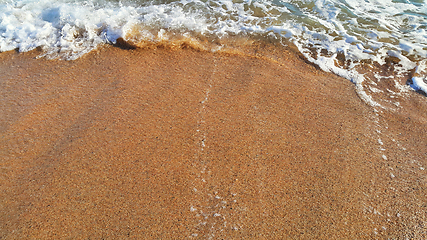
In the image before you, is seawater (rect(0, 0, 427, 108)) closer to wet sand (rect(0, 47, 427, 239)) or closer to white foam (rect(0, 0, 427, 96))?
white foam (rect(0, 0, 427, 96))

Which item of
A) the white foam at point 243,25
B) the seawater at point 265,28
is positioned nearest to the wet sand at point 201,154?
the seawater at point 265,28

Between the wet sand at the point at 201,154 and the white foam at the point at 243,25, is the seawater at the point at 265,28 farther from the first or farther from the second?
the wet sand at the point at 201,154

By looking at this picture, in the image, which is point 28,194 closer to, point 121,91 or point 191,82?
point 121,91

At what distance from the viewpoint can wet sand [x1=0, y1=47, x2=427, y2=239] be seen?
2.24 meters

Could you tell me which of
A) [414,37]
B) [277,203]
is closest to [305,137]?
[277,203]

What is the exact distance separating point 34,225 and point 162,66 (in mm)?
2413

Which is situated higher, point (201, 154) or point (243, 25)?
point (243, 25)

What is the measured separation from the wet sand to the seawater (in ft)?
1.55

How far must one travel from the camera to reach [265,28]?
4.82 metres

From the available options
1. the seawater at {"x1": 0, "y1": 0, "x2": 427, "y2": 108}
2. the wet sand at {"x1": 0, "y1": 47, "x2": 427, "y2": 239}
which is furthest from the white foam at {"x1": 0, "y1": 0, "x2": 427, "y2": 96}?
the wet sand at {"x1": 0, "y1": 47, "x2": 427, "y2": 239}

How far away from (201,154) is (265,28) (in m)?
3.18

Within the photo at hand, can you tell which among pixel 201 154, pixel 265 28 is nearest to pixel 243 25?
pixel 265 28

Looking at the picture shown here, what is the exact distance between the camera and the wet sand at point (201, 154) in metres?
2.24

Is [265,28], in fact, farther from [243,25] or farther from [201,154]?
[201,154]
